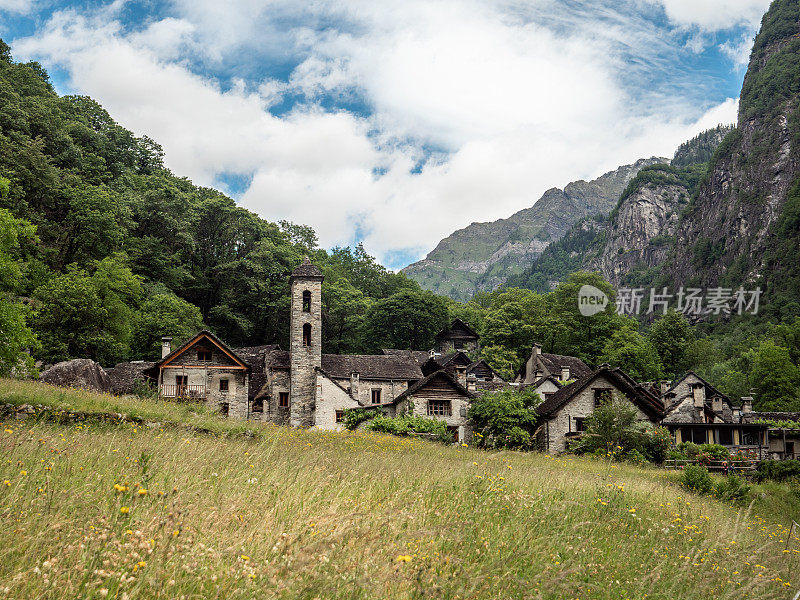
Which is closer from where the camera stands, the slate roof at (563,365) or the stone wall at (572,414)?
the stone wall at (572,414)

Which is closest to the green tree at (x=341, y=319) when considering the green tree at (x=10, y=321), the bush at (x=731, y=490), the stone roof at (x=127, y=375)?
the stone roof at (x=127, y=375)

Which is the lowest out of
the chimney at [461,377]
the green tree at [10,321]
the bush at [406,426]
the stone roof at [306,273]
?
the bush at [406,426]

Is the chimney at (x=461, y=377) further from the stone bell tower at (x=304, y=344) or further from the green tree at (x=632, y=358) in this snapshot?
the green tree at (x=632, y=358)

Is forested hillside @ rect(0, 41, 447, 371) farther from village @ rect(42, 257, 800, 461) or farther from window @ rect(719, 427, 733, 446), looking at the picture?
window @ rect(719, 427, 733, 446)

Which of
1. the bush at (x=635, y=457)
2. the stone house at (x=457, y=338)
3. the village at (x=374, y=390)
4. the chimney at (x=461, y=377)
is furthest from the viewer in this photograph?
the stone house at (x=457, y=338)

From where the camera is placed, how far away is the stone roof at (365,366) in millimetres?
43562

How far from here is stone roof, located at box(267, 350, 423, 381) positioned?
1715 inches

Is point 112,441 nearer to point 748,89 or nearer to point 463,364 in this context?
point 463,364

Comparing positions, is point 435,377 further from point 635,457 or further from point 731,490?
point 731,490

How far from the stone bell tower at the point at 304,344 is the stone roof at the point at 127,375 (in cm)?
1009

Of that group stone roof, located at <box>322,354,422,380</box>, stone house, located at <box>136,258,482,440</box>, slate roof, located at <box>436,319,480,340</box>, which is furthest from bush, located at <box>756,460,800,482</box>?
slate roof, located at <box>436,319,480,340</box>

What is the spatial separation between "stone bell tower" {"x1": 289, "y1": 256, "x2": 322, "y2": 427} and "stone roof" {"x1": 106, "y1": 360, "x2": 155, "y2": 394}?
10088mm

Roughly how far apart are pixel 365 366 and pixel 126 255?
72.0 ft

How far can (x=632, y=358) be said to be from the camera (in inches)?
2461
